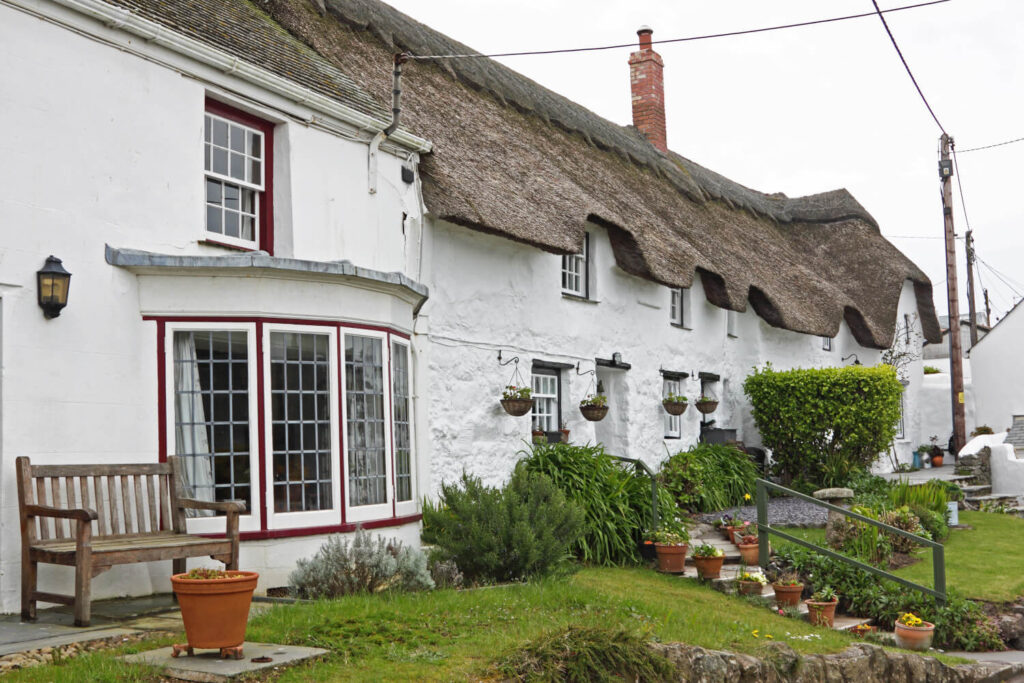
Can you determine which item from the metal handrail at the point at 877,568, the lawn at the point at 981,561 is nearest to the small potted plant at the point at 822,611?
the metal handrail at the point at 877,568

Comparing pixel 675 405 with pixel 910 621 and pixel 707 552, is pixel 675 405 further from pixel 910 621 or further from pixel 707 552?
pixel 910 621

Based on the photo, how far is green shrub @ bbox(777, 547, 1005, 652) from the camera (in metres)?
9.37

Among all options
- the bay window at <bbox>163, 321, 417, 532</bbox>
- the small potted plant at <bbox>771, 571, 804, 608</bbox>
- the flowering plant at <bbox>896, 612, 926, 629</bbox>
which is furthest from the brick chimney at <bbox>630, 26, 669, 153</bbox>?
the bay window at <bbox>163, 321, 417, 532</bbox>

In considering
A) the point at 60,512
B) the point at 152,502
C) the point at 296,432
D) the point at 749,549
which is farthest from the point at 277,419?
the point at 749,549

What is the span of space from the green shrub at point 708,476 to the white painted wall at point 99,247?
6.37m

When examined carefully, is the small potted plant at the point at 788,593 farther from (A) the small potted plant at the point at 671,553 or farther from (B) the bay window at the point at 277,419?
(B) the bay window at the point at 277,419

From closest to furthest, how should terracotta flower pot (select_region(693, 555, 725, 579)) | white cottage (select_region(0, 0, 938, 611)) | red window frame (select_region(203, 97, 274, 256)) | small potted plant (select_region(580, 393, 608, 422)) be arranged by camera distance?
1. white cottage (select_region(0, 0, 938, 611))
2. red window frame (select_region(203, 97, 274, 256))
3. terracotta flower pot (select_region(693, 555, 725, 579))
4. small potted plant (select_region(580, 393, 608, 422))

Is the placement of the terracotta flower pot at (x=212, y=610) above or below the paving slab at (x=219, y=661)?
above

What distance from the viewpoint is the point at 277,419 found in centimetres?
812

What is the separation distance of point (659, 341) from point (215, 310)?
9.25 metres

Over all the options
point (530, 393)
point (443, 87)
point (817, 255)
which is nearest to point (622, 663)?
point (530, 393)

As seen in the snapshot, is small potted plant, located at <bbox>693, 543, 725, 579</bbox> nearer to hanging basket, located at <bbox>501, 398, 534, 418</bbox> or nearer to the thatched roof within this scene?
hanging basket, located at <bbox>501, 398, 534, 418</bbox>

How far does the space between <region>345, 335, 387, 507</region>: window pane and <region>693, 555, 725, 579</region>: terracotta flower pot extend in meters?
3.81

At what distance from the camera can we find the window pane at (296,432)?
8109 millimetres
